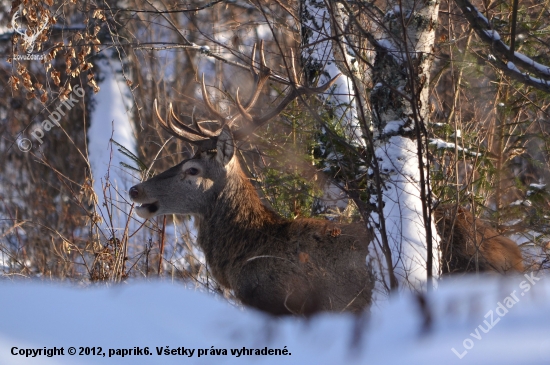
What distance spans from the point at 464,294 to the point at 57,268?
16.5 feet

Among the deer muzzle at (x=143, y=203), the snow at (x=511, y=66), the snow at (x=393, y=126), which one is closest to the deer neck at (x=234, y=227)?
the deer muzzle at (x=143, y=203)

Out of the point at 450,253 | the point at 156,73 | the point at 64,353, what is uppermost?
the point at 156,73

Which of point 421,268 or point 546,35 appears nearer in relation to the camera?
point 421,268

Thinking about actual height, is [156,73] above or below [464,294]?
above

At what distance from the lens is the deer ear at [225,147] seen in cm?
545

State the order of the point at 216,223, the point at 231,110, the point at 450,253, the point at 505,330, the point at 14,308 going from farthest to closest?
the point at 231,110
the point at 216,223
the point at 450,253
the point at 14,308
the point at 505,330

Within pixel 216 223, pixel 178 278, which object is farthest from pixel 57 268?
pixel 216 223

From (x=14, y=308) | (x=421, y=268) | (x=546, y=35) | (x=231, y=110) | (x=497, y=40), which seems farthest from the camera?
(x=231, y=110)

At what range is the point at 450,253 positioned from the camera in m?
4.69

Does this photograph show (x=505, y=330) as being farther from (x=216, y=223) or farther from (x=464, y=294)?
(x=216, y=223)

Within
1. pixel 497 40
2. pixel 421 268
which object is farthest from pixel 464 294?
pixel 497 40

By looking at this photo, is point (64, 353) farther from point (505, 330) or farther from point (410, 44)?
point (410, 44)

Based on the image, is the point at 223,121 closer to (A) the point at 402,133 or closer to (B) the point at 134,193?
(B) the point at 134,193

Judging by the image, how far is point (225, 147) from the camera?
5492 mm
